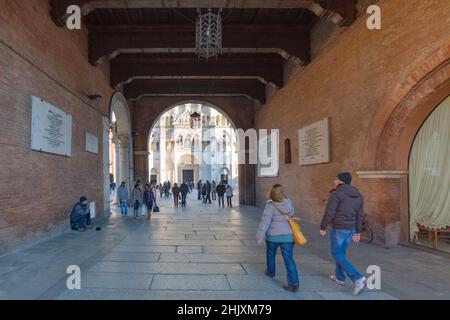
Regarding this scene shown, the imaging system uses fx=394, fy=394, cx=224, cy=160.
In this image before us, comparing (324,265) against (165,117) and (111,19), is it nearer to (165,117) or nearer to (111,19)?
(111,19)

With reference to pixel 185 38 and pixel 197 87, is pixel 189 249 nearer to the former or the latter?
pixel 185 38

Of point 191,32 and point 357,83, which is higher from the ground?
point 191,32

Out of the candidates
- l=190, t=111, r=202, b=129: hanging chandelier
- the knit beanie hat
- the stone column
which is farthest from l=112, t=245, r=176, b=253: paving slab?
l=190, t=111, r=202, b=129: hanging chandelier

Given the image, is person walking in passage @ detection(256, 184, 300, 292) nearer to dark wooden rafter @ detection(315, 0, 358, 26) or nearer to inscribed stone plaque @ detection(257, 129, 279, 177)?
dark wooden rafter @ detection(315, 0, 358, 26)

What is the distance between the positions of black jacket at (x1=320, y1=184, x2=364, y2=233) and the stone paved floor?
2.64ft

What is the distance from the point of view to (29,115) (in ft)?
25.1

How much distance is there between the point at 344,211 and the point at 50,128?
6.69 m

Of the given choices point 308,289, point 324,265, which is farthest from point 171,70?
point 308,289

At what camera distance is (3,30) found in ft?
21.9

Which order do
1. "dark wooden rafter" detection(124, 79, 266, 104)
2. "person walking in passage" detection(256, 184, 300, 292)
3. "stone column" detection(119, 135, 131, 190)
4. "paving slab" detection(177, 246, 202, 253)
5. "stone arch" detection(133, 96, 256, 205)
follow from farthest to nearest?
"stone arch" detection(133, 96, 256, 205)
"stone column" detection(119, 135, 131, 190)
"dark wooden rafter" detection(124, 79, 266, 104)
"paving slab" detection(177, 246, 202, 253)
"person walking in passage" detection(256, 184, 300, 292)

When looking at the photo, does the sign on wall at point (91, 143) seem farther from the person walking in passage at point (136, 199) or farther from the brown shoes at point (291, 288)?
the brown shoes at point (291, 288)

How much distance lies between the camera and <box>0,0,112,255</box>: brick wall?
6793mm

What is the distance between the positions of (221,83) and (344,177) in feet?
43.6

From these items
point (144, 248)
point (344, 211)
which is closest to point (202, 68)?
point (144, 248)
